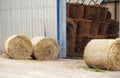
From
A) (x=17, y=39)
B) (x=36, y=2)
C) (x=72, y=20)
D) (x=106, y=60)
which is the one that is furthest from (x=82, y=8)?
(x=106, y=60)

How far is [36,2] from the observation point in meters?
18.2

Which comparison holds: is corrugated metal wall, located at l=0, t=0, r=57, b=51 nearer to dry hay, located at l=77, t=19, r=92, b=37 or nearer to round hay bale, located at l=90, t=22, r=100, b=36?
dry hay, located at l=77, t=19, r=92, b=37

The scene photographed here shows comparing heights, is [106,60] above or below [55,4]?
below

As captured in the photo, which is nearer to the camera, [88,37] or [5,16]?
[88,37]

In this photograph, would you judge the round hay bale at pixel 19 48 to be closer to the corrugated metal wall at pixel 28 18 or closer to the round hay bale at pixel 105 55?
the corrugated metal wall at pixel 28 18

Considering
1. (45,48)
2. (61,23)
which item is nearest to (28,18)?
(61,23)

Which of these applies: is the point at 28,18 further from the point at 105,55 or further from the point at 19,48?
the point at 105,55

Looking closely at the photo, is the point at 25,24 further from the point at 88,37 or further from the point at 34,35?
the point at 88,37

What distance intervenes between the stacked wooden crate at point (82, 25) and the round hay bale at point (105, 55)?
5535mm

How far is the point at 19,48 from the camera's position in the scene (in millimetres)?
16594

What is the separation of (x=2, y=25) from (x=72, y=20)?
14.8 feet

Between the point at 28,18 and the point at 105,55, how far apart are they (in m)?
7.46

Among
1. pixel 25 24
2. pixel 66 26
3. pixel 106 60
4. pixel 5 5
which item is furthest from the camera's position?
pixel 5 5

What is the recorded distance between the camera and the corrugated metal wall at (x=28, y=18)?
17.5 m
